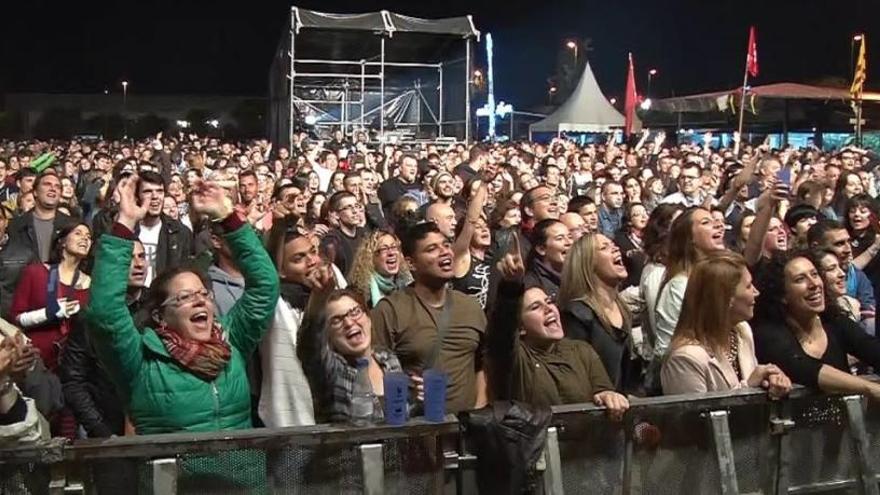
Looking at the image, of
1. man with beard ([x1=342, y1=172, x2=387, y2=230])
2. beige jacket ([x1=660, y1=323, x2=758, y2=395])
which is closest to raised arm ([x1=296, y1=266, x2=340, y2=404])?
beige jacket ([x1=660, y1=323, x2=758, y2=395])

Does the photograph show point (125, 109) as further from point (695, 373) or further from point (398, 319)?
point (695, 373)

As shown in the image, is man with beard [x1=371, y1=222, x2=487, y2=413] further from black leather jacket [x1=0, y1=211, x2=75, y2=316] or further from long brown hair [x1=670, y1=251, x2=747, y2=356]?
black leather jacket [x1=0, y1=211, x2=75, y2=316]

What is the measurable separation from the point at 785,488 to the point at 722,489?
334mm

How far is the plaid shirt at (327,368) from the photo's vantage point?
13.0ft

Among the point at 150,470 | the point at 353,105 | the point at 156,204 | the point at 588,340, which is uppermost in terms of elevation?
the point at 353,105

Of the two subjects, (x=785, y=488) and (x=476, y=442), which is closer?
(x=476, y=442)

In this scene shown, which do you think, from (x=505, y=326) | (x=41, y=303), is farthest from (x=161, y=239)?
(x=505, y=326)

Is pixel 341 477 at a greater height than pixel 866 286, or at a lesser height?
lesser

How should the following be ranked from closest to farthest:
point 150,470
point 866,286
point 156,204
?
point 150,470 → point 866,286 → point 156,204

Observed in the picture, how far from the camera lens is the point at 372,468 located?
3.54 meters

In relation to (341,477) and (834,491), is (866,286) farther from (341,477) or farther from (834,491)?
(341,477)

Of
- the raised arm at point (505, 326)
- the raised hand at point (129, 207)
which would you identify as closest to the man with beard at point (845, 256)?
the raised arm at point (505, 326)

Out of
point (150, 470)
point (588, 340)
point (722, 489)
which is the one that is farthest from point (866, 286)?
point (150, 470)

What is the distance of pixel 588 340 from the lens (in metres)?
5.10
